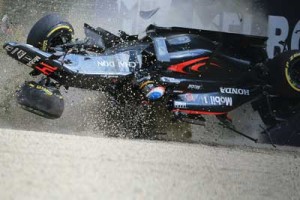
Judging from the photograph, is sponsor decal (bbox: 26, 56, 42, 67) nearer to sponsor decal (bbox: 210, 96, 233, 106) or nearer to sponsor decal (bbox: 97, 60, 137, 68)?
sponsor decal (bbox: 97, 60, 137, 68)

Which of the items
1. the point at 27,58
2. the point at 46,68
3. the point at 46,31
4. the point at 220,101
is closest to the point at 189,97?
the point at 220,101

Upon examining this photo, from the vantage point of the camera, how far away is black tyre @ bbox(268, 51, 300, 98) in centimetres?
552

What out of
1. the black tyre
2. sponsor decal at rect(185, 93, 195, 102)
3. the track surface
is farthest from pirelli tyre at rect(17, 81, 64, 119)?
the black tyre

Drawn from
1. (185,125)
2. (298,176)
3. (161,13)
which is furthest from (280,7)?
(298,176)

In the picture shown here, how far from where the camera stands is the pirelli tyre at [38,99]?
4465 mm

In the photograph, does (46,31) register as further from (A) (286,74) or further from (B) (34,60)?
(A) (286,74)

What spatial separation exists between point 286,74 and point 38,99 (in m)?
2.88

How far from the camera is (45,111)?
4.52 m

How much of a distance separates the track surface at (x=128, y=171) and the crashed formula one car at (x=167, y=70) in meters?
0.83

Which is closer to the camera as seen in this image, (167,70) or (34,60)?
(34,60)

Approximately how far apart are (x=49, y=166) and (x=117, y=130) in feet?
7.98

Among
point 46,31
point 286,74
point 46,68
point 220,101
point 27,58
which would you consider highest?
point 46,31

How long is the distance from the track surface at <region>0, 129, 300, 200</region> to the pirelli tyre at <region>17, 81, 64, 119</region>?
526 mm

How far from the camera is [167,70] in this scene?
16.8 ft
